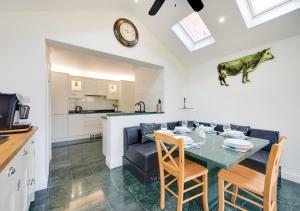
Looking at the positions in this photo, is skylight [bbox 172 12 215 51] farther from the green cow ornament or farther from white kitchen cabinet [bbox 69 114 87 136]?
white kitchen cabinet [bbox 69 114 87 136]

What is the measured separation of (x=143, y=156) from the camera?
217 cm

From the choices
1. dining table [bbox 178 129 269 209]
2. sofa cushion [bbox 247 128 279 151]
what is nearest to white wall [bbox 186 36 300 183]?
sofa cushion [bbox 247 128 279 151]

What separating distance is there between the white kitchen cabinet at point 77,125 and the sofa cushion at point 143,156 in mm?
2832

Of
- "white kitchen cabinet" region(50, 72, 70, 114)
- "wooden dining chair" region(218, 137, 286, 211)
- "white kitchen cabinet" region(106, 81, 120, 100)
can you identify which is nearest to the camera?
"wooden dining chair" region(218, 137, 286, 211)

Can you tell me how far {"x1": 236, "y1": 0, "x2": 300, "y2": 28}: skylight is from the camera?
2.02 meters

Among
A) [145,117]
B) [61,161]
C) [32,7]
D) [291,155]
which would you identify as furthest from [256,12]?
[61,161]

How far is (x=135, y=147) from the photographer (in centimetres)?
249

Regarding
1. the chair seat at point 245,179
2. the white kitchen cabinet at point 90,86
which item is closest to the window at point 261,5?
the chair seat at point 245,179

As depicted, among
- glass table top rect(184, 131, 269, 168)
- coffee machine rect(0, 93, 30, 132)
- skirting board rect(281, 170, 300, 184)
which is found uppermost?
coffee machine rect(0, 93, 30, 132)

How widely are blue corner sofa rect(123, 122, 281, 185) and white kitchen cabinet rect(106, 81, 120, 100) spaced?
10.5 feet

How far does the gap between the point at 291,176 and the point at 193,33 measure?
3.25 m

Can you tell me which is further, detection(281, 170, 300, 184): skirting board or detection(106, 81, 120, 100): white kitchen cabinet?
detection(106, 81, 120, 100): white kitchen cabinet

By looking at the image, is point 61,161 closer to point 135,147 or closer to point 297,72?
point 135,147

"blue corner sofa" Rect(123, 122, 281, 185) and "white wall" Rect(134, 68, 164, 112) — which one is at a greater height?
"white wall" Rect(134, 68, 164, 112)
